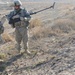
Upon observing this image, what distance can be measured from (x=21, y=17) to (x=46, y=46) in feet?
6.76

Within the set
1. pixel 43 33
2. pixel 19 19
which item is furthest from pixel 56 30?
pixel 19 19

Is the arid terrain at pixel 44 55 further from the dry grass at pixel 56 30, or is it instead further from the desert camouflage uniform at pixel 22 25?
the desert camouflage uniform at pixel 22 25

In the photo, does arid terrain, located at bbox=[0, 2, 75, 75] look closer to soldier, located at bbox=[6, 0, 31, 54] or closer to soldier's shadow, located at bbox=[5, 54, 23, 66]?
soldier's shadow, located at bbox=[5, 54, 23, 66]

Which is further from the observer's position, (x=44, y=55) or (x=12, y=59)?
(x=44, y=55)

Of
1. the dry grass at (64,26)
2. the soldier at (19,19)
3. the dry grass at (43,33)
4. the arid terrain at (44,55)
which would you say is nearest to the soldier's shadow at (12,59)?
the arid terrain at (44,55)

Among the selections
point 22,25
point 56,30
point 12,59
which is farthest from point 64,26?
point 12,59

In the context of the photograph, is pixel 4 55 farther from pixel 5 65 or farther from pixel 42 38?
pixel 42 38

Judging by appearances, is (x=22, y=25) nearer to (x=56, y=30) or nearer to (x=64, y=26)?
(x=56, y=30)

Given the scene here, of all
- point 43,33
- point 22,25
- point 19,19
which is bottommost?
point 43,33

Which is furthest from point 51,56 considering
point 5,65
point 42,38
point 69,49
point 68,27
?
Answer: point 68,27

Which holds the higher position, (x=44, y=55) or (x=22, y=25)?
(x=22, y=25)

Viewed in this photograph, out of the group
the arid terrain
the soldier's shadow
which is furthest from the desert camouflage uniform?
the arid terrain

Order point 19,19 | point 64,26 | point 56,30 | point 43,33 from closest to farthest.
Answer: point 19,19
point 43,33
point 56,30
point 64,26

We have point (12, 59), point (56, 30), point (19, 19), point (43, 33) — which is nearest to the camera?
point (19, 19)
